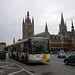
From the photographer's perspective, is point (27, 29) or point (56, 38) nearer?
point (56, 38)

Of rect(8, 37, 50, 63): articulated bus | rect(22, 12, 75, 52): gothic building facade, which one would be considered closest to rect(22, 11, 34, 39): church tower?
rect(22, 12, 75, 52): gothic building facade

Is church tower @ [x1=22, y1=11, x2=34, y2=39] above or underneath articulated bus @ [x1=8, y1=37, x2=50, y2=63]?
above

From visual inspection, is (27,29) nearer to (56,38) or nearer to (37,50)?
(56,38)

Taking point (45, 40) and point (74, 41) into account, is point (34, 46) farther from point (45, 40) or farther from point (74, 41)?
point (74, 41)

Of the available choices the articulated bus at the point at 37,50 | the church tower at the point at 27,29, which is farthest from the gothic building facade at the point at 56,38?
the articulated bus at the point at 37,50

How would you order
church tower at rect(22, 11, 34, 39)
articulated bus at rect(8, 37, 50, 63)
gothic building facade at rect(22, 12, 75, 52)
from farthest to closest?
church tower at rect(22, 11, 34, 39)
gothic building facade at rect(22, 12, 75, 52)
articulated bus at rect(8, 37, 50, 63)

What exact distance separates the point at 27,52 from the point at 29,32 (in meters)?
109

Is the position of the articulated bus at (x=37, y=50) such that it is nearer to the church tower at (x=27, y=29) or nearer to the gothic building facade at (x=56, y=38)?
the gothic building facade at (x=56, y=38)

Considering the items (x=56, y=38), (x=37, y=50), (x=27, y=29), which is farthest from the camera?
(x=27, y=29)

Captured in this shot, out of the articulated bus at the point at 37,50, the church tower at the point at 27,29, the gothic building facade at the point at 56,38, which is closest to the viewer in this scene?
the articulated bus at the point at 37,50

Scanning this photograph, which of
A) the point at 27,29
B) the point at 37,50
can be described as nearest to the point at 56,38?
the point at 27,29

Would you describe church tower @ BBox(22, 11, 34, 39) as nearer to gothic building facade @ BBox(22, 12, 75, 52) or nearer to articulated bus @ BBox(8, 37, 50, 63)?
gothic building facade @ BBox(22, 12, 75, 52)

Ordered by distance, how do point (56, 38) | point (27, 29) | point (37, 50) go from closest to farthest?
point (37, 50), point (56, 38), point (27, 29)

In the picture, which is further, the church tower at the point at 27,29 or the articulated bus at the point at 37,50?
the church tower at the point at 27,29
